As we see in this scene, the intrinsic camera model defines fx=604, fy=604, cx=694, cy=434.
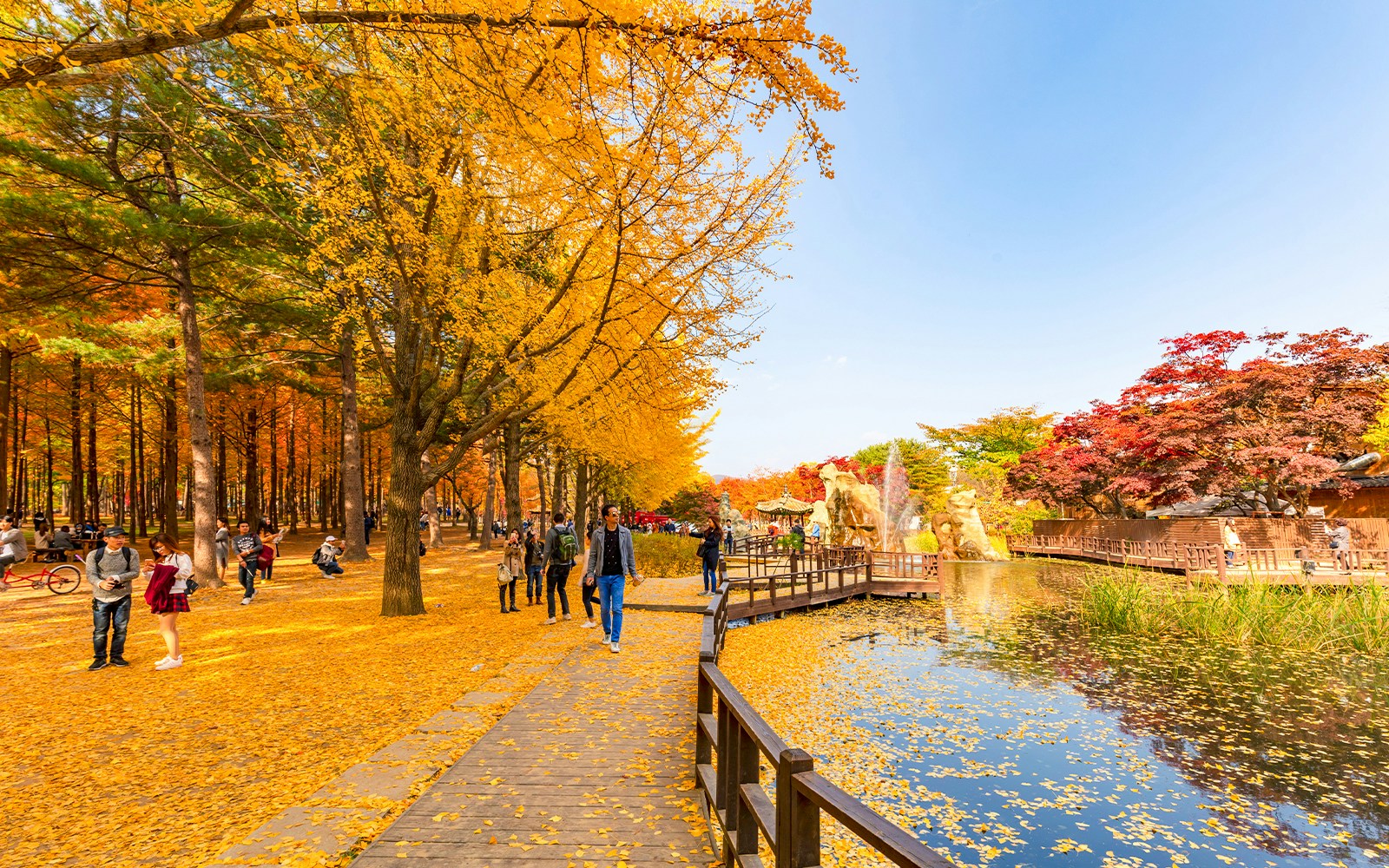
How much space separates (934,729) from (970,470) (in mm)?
43099

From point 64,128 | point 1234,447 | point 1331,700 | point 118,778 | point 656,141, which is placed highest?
point 64,128

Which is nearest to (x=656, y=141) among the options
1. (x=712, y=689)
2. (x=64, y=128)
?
(x=712, y=689)

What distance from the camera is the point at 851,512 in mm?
25156

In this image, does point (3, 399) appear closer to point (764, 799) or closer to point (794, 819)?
point (764, 799)

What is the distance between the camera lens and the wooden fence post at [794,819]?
2.35m

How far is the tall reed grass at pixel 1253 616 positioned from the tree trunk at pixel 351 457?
21240 mm

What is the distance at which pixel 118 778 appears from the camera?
4844 millimetres

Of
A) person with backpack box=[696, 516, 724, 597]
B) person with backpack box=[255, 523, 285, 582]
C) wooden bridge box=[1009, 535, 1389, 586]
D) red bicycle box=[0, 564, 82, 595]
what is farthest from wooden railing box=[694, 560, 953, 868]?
red bicycle box=[0, 564, 82, 595]

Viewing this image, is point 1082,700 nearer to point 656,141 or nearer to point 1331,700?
point 1331,700

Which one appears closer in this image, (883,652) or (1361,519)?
(883,652)

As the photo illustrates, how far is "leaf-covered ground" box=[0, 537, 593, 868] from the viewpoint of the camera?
4113 millimetres

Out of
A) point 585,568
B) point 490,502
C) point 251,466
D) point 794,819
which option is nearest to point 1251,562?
point 585,568

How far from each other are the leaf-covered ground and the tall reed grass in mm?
12182

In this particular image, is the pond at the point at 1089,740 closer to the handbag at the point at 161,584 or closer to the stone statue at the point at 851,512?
the handbag at the point at 161,584
